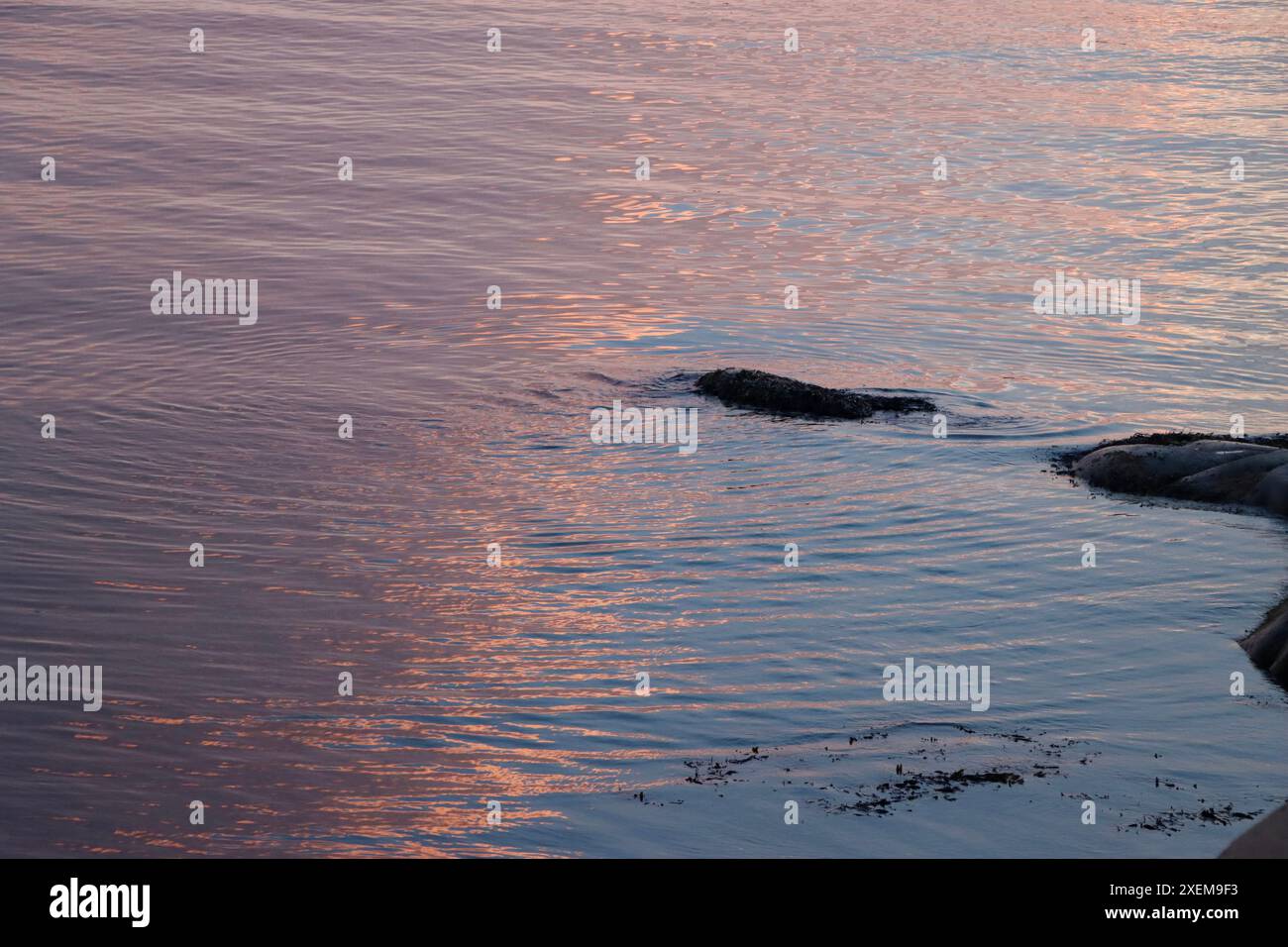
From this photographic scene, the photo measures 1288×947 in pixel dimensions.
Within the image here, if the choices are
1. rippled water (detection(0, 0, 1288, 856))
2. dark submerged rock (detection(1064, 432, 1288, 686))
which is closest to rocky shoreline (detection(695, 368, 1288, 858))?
dark submerged rock (detection(1064, 432, 1288, 686))

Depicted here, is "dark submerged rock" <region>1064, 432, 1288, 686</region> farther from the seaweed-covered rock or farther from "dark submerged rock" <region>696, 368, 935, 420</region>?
"dark submerged rock" <region>696, 368, 935, 420</region>

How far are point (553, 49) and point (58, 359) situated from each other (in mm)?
→ 23566

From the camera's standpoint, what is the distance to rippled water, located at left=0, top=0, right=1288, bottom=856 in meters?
9.37

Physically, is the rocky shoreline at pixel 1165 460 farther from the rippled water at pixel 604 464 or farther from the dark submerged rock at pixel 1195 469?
the rippled water at pixel 604 464

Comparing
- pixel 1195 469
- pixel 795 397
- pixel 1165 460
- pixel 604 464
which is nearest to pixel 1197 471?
pixel 1195 469

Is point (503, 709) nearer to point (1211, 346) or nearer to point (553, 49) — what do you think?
point (1211, 346)

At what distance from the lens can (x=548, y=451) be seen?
52.3 ft

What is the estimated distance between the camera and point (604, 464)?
51.5 ft

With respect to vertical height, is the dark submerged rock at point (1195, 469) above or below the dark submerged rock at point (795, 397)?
below

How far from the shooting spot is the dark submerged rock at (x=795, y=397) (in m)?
17.5

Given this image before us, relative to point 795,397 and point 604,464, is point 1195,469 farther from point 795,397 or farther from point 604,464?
point 604,464

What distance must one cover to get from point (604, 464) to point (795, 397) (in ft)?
9.71

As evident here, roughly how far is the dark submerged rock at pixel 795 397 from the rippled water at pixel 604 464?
41 centimetres

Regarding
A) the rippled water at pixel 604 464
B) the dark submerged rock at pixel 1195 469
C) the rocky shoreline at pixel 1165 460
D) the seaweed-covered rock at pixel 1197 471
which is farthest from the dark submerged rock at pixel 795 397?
the seaweed-covered rock at pixel 1197 471
